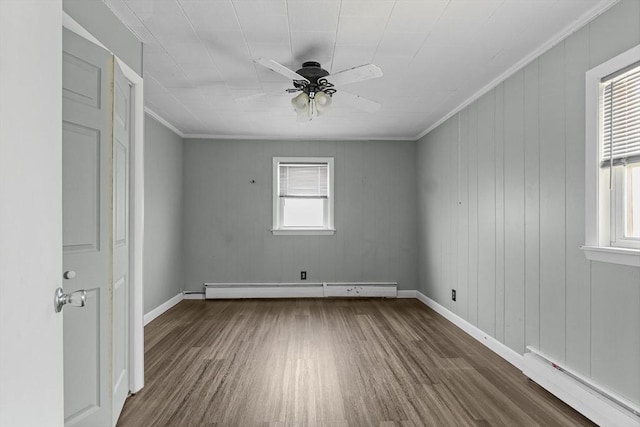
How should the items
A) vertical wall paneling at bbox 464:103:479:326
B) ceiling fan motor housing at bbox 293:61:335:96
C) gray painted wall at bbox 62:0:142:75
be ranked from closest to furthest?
gray painted wall at bbox 62:0:142:75 → ceiling fan motor housing at bbox 293:61:335:96 → vertical wall paneling at bbox 464:103:479:326

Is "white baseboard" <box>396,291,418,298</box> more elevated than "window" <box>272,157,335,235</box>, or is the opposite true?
"window" <box>272,157,335,235</box>

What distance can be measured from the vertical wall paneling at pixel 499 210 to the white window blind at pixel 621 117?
1110 mm

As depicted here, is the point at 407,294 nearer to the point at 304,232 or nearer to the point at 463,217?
the point at 304,232

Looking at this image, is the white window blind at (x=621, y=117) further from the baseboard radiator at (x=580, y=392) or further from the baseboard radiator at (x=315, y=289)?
the baseboard radiator at (x=315, y=289)

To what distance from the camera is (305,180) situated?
236 inches

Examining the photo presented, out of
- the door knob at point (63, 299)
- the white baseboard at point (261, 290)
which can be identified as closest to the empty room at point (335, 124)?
the door knob at point (63, 299)

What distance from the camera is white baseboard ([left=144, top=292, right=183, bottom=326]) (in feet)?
14.6

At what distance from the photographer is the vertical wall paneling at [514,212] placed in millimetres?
3109

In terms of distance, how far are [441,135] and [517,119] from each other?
1782 mm

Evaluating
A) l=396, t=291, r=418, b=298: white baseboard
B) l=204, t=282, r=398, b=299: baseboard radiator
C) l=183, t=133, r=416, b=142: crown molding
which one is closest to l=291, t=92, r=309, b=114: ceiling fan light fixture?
l=183, t=133, r=416, b=142: crown molding

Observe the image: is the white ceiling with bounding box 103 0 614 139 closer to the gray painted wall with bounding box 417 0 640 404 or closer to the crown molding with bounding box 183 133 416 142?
the gray painted wall with bounding box 417 0 640 404

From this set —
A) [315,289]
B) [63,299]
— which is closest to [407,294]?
[315,289]

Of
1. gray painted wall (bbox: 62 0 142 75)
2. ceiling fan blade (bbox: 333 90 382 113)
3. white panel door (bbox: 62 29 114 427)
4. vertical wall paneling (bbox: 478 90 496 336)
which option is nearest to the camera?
white panel door (bbox: 62 29 114 427)

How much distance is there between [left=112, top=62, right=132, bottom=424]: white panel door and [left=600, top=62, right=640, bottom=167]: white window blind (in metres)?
2.85
